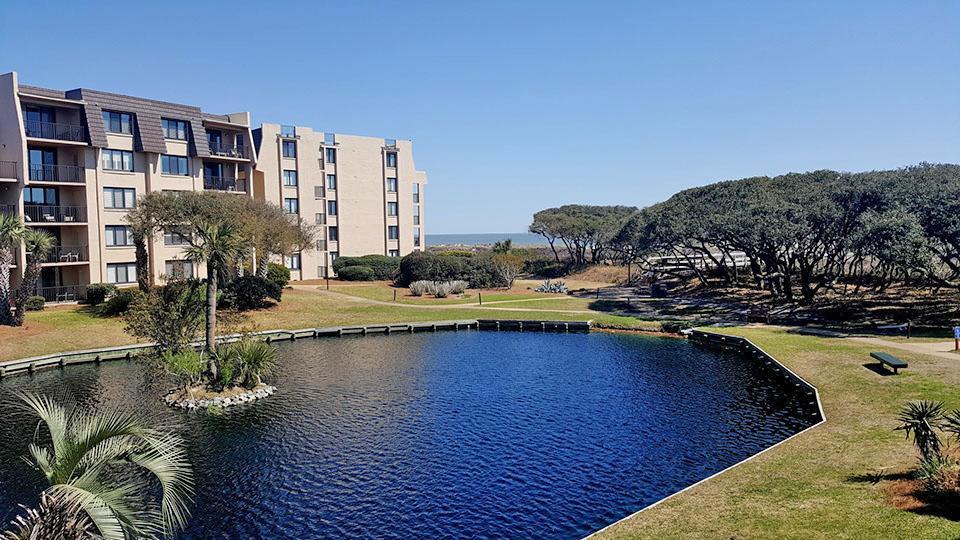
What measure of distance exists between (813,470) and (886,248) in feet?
75.7

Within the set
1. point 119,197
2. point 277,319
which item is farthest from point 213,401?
point 119,197

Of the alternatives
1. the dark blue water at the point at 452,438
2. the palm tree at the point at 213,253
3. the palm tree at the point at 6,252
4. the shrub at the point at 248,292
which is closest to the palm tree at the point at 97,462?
the dark blue water at the point at 452,438

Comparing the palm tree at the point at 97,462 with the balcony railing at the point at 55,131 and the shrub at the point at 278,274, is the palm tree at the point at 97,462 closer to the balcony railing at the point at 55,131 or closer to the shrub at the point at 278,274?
the shrub at the point at 278,274

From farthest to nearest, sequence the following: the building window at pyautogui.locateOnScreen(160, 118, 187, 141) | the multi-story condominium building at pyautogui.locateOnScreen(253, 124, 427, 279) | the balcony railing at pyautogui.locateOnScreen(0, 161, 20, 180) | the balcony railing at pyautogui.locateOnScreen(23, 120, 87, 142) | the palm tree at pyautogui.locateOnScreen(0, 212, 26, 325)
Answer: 1. the multi-story condominium building at pyautogui.locateOnScreen(253, 124, 427, 279)
2. the building window at pyautogui.locateOnScreen(160, 118, 187, 141)
3. the balcony railing at pyautogui.locateOnScreen(23, 120, 87, 142)
4. the balcony railing at pyautogui.locateOnScreen(0, 161, 20, 180)
5. the palm tree at pyautogui.locateOnScreen(0, 212, 26, 325)

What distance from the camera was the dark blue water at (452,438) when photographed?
16.6 m

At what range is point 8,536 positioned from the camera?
388 inches

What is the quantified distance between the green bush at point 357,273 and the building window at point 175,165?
62.2 ft

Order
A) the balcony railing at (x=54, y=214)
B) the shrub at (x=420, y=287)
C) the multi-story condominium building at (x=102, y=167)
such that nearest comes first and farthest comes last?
the multi-story condominium building at (x=102, y=167) → the balcony railing at (x=54, y=214) → the shrub at (x=420, y=287)

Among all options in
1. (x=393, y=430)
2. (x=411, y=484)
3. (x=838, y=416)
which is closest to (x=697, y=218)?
(x=838, y=416)

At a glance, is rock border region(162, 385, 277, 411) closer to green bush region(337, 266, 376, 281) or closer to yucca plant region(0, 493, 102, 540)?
yucca plant region(0, 493, 102, 540)

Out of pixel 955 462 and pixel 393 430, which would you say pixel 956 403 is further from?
pixel 393 430

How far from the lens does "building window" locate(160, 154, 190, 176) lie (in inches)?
2178

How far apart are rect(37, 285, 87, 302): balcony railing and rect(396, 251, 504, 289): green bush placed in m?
27.7

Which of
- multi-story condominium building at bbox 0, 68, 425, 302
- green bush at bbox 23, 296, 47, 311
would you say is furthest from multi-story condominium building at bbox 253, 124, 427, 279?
green bush at bbox 23, 296, 47, 311
